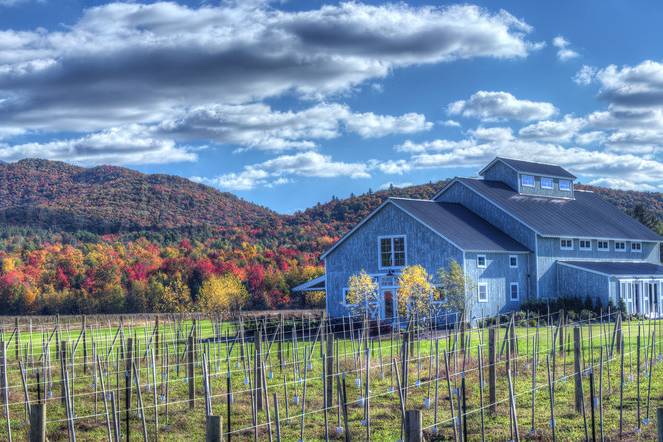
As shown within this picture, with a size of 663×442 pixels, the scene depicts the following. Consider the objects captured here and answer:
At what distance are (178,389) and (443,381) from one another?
685cm

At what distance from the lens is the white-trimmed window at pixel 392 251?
4666 cm

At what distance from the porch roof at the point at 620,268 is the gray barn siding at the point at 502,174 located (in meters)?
7.18

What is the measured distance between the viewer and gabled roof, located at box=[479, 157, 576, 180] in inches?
2216

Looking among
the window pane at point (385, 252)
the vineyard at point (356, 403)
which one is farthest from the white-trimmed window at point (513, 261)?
the vineyard at point (356, 403)

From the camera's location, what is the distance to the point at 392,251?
46938 millimetres

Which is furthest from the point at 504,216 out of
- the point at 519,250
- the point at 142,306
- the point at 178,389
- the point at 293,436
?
the point at 142,306

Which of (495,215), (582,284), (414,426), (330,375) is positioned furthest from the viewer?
(495,215)

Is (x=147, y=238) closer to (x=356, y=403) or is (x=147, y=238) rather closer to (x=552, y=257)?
(x=552, y=257)

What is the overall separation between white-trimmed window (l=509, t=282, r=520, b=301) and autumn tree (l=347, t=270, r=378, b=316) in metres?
7.29

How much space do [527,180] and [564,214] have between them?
3418 millimetres

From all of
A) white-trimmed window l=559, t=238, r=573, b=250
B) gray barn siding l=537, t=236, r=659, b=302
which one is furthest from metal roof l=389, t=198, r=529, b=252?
white-trimmed window l=559, t=238, r=573, b=250

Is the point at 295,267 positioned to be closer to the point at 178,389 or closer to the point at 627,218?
the point at 627,218

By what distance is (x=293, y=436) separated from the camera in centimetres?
1692

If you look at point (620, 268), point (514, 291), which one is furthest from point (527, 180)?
point (514, 291)
